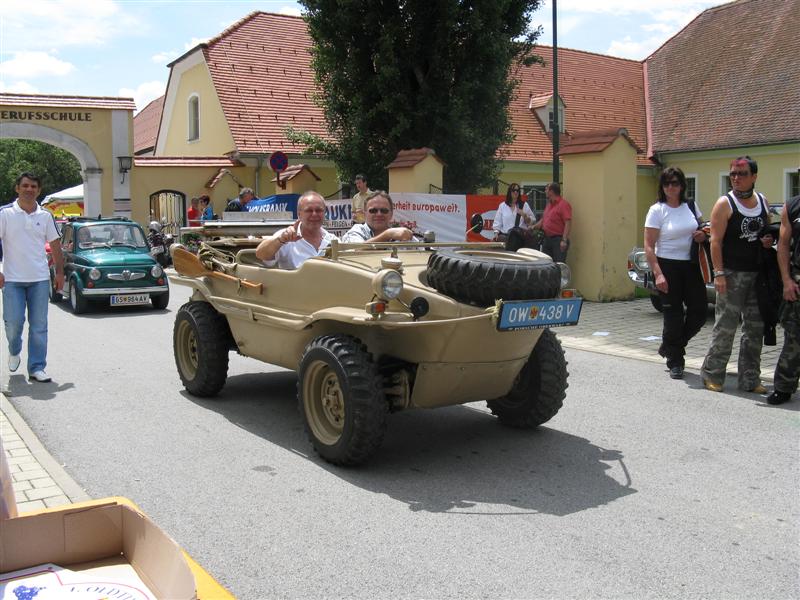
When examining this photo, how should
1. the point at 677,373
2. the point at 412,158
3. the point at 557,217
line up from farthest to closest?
the point at 412,158, the point at 557,217, the point at 677,373

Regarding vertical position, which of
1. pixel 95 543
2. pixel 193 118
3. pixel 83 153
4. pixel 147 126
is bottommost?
pixel 95 543

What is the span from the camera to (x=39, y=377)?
810 centimetres

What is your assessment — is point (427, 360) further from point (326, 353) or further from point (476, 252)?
point (476, 252)

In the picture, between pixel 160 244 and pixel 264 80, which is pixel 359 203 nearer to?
pixel 160 244

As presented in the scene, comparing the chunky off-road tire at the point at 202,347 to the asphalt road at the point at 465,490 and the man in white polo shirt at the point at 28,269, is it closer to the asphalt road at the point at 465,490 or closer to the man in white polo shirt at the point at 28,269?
the asphalt road at the point at 465,490

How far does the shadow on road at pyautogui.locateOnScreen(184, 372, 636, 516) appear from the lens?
4.79 meters

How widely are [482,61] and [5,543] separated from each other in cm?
1751

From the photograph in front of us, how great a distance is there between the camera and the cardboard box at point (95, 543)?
8.08 ft

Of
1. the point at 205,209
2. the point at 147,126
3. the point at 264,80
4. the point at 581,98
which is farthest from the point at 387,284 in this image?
→ the point at 147,126

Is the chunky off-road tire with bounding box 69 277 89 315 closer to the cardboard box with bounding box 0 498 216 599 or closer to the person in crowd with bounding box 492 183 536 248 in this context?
the person in crowd with bounding box 492 183 536 248

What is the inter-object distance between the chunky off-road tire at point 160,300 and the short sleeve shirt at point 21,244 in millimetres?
6365

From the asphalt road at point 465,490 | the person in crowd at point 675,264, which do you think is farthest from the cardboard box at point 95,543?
the person in crowd at point 675,264

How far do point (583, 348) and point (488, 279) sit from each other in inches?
207

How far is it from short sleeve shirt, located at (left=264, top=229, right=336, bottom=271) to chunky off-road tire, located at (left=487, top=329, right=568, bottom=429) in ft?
5.84
